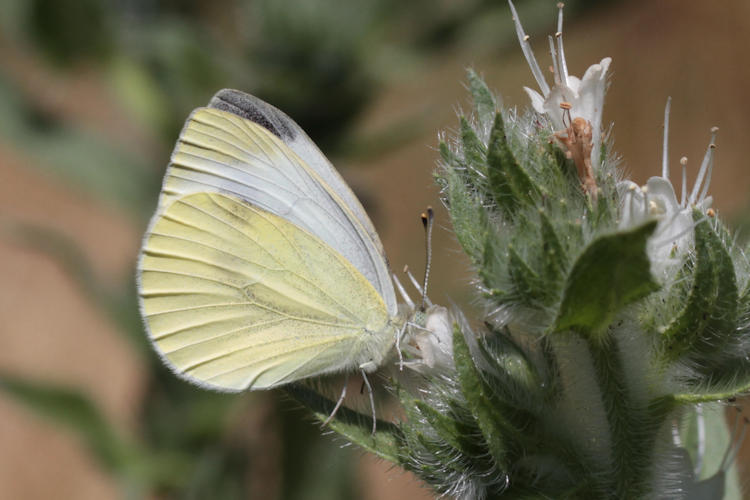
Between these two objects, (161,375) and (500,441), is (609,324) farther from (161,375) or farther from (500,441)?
(161,375)

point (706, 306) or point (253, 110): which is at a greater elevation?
point (253, 110)

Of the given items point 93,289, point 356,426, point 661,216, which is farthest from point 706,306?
point 93,289

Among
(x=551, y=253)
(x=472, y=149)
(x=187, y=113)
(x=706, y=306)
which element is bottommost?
(x=706, y=306)

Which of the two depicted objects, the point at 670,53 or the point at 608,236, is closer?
the point at 608,236

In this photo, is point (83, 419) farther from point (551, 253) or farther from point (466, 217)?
point (551, 253)

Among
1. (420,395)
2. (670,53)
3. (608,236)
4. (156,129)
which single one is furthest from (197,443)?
(670,53)

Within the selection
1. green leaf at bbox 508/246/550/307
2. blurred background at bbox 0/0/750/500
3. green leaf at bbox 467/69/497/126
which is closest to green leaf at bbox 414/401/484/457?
green leaf at bbox 508/246/550/307
